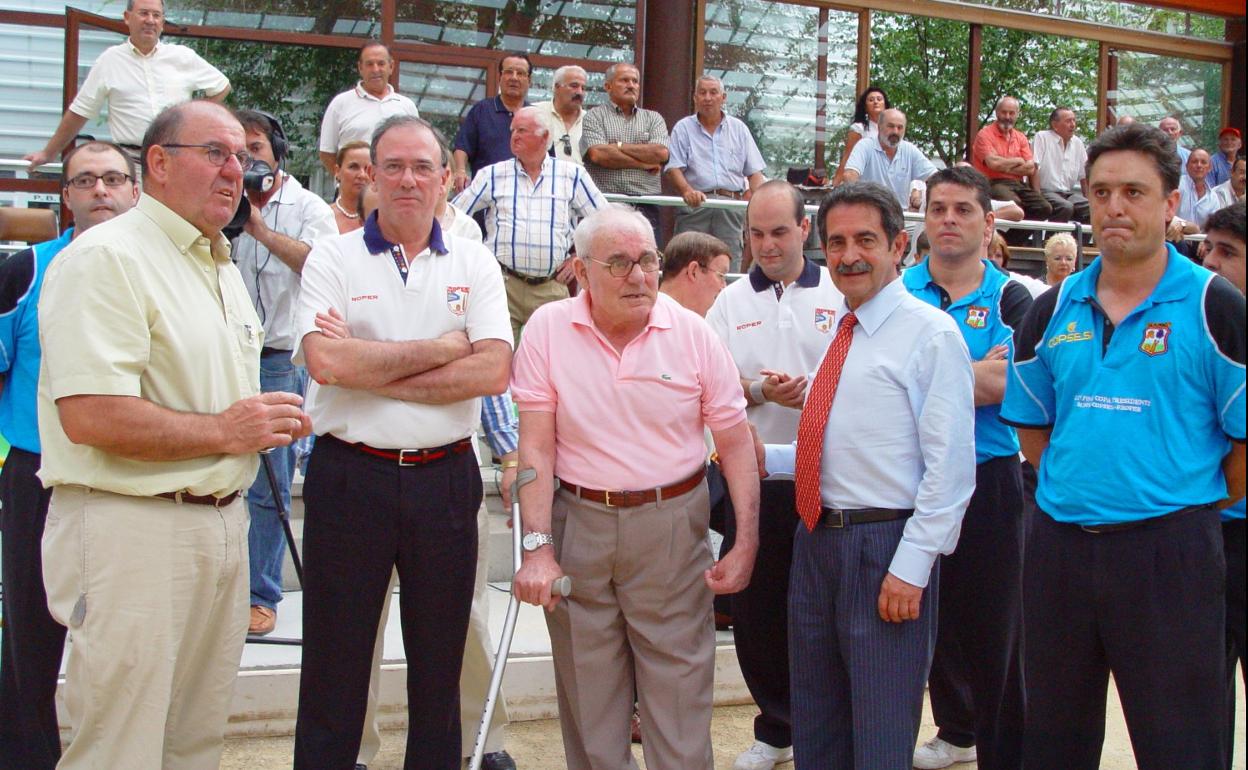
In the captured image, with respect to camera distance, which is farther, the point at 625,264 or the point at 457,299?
the point at 457,299

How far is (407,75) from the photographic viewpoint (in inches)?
416

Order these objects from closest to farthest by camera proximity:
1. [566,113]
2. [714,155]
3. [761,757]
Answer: [761,757], [566,113], [714,155]

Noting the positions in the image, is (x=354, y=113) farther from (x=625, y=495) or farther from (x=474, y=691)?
(x=625, y=495)

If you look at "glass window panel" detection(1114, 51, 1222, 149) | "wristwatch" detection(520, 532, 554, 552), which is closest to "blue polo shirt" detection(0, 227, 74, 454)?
"wristwatch" detection(520, 532, 554, 552)

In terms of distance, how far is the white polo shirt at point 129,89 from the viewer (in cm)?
736

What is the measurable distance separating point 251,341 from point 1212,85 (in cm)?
1413

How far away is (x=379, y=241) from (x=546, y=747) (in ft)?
7.13

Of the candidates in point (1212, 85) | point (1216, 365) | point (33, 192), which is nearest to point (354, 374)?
point (1216, 365)

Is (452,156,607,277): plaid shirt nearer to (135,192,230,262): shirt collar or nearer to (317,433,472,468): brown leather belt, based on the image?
(317,433,472,468): brown leather belt

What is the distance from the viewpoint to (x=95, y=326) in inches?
107

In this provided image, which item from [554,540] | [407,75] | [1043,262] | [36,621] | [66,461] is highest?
[407,75]

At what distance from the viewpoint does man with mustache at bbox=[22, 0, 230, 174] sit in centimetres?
734

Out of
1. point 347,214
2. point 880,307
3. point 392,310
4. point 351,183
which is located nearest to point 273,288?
point 347,214

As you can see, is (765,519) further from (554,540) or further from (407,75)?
(407,75)
